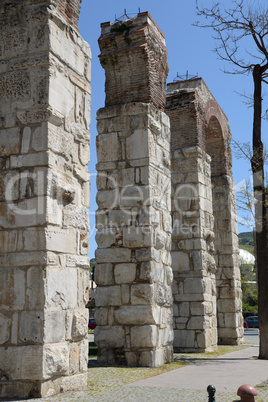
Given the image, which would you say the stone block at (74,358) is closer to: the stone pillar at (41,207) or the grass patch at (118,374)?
→ the stone pillar at (41,207)

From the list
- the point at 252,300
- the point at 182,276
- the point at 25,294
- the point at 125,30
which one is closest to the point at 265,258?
the point at 182,276

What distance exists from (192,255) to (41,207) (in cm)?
626

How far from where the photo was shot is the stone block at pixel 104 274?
810cm

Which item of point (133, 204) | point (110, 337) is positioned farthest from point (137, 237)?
point (110, 337)

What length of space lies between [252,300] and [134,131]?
→ 101 ft

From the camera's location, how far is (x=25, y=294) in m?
4.82

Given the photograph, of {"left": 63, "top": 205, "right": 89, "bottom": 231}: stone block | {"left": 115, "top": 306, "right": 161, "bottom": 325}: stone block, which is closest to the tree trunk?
{"left": 115, "top": 306, "right": 161, "bottom": 325}: stone block

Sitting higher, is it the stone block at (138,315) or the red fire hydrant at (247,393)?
the stone block at (138,315)

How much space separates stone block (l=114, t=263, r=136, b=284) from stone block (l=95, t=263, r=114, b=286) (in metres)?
0.09

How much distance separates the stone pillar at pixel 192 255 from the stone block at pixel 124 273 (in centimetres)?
295

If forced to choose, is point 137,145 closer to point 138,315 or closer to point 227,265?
point 138,315

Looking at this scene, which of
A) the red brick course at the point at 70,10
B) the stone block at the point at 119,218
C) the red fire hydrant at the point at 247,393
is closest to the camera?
the red fire hydrant at the point at 247,393

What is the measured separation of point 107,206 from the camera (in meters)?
8.44

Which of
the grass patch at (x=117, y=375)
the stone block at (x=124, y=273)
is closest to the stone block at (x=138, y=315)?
the stone block at (x=124, y=273)
